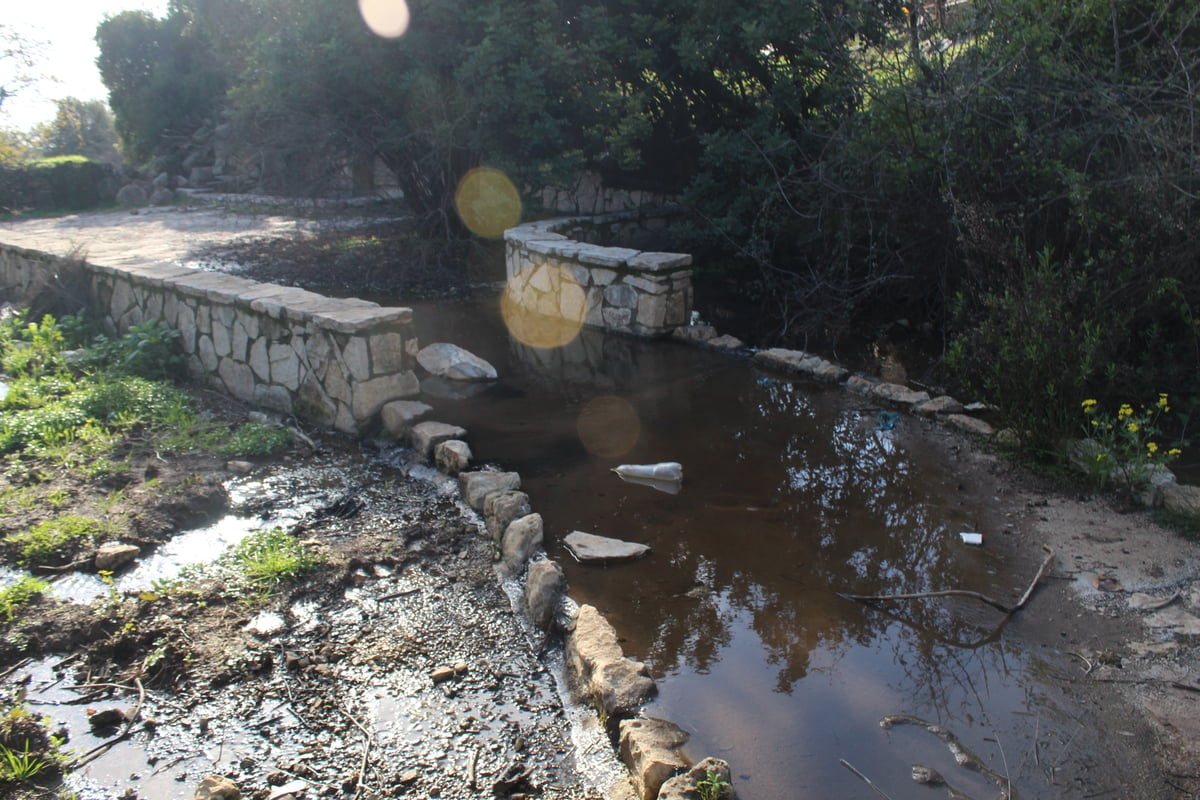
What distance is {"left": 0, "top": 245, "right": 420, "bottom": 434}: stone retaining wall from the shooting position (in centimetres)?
577

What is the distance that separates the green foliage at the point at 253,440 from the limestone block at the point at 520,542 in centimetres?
205

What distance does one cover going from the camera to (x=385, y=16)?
9914mm

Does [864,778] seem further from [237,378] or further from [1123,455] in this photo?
[237,378]

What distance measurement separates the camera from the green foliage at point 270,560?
3.93 meters

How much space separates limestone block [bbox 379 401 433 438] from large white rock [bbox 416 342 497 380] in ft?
3.66

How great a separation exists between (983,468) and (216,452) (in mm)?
4859

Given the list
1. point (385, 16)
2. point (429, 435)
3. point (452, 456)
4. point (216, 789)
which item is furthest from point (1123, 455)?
point (385, 16)

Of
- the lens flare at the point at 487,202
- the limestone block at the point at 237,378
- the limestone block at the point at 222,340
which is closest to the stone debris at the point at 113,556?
the limestone block at the point at 237,378

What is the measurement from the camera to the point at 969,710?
312 centimetres

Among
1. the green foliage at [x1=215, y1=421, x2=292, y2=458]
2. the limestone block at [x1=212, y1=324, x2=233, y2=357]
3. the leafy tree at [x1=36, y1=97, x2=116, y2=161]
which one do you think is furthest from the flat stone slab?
the leafy tree at [x1=36, y1=97, x2=116, y2=161]

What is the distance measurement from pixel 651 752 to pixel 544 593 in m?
1.11

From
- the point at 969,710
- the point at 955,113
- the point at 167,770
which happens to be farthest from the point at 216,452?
the point at 955,113

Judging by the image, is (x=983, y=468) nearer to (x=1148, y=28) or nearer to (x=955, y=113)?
(x=955, y=113)

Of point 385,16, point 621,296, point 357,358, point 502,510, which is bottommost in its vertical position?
point 502,510
